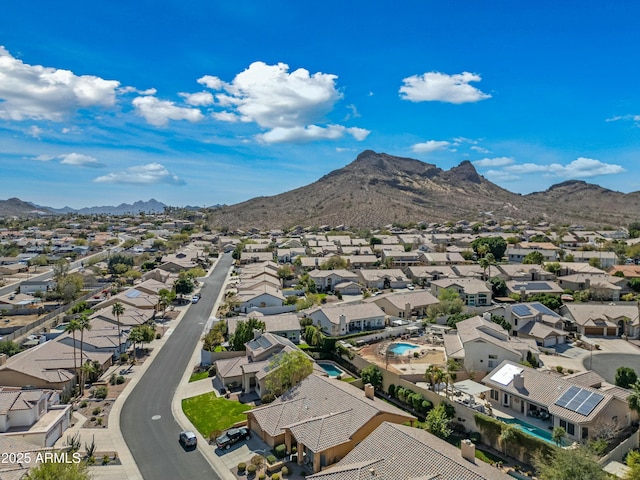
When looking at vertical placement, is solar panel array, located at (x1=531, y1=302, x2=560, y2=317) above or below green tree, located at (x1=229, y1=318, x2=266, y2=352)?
above

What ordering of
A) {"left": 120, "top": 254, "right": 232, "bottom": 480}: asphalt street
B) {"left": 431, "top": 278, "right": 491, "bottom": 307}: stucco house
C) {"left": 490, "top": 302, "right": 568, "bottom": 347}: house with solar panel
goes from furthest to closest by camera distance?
{"left": 431, "top": 278, "right": 491, "bottom": 307}: stucco house → {"left": 490, "top": 302, "right": 568, "bottom": 347}: house with solar panel → {"left": 120, "top": 254, "right": 232, "bottom": 480}: asphalt street

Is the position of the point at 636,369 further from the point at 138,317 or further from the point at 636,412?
the point at 138,317

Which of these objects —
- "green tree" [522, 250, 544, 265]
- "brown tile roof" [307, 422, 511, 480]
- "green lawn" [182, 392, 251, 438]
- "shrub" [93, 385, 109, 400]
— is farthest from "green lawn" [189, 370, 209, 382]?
"green tree" [522, 250, 544, 265]

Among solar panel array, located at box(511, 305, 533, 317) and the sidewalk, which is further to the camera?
solar panel array, located at box(511, 305, 533, 317)

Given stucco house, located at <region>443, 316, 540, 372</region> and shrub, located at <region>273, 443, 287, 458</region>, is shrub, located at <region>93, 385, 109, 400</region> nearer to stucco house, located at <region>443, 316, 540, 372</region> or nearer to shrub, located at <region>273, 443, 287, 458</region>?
shrub, located at <region>273, 443, 287, 458</region>

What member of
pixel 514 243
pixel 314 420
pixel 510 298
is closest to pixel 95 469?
pixel 314 420

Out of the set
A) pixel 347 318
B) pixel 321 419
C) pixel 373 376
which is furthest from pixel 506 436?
pixel 347 318
